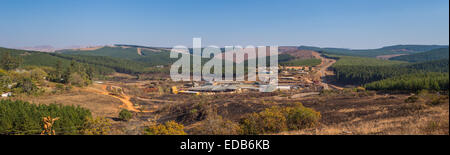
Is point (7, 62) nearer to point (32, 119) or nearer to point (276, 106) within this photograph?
point (32, 119)

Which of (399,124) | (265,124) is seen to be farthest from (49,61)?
(399,124)

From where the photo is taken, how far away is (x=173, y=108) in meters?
36.8

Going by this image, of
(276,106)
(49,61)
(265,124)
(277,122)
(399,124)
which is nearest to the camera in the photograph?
(399,124)

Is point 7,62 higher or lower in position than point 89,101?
higher

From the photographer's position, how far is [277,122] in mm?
13250

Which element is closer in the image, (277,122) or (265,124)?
(265,124)

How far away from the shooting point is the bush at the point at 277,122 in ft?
42.7

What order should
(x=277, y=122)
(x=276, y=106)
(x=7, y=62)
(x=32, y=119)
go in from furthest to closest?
(x=7, y=62) < (x=32, y=119) < (x=276, y=106) < (x=277, y=122)

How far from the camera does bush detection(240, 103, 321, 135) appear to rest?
42.7ft

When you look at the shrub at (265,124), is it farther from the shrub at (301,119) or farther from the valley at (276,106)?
the shrub at (301,119)

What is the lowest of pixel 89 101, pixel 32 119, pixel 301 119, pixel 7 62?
pixel 89 101

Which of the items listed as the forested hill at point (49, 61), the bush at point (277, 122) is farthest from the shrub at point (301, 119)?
the forested hill at point (49, 61)

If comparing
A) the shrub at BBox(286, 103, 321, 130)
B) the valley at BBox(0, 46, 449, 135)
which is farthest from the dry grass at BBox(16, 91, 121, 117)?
the shrub at BBox(286, 103, 321, 130)
